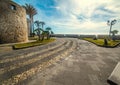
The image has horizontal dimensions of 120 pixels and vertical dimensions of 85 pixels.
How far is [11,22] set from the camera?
1877 centimetres

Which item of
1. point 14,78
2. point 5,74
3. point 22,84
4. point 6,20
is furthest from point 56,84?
point 6,20

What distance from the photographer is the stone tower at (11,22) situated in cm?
1726

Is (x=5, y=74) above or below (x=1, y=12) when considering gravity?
below

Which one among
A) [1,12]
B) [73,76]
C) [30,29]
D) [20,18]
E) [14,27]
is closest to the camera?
[73,76]

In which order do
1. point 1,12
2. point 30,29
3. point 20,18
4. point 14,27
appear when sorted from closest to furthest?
point 1,12
point 14,27
point 20,18
point 30,29

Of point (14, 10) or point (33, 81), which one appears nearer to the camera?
point (33, 81)

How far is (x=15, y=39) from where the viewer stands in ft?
64.6

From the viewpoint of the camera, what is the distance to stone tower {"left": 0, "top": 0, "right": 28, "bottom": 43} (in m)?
17.3

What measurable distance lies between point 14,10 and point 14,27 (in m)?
3.53

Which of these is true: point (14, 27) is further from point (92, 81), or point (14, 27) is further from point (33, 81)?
point (92, 81)

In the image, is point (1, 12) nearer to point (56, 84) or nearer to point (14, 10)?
point (14, 10)

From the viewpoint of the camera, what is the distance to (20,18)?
21281mm

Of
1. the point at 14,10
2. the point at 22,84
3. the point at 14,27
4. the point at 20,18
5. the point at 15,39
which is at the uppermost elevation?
the point at 14,10

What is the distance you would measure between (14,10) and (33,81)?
62.9ft
